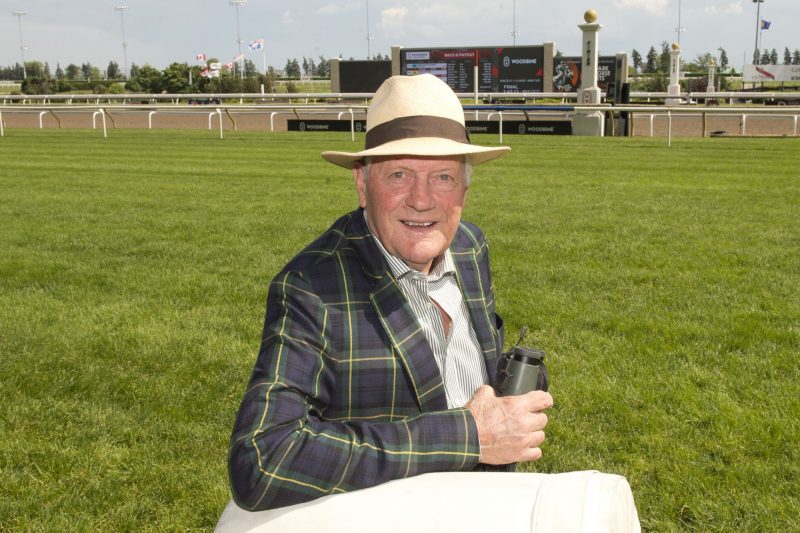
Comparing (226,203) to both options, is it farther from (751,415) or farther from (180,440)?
(751,415)

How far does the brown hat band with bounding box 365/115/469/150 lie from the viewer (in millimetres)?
2412

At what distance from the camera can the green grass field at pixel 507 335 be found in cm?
412

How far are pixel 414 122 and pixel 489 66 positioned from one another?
201 feet

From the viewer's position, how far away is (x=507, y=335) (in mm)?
6375

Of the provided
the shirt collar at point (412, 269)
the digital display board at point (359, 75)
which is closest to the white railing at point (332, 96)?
the digital display board at point (359, 75)

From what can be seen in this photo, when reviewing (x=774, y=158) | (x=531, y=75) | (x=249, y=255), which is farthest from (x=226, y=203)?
(x=531, y=75)

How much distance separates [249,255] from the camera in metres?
9.10

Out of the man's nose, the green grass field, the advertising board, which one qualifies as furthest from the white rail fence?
the advertising board

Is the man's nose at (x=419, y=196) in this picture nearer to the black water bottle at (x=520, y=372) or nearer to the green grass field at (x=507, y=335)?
the black water bottle at (x=520, y=372)

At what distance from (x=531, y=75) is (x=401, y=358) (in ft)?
204

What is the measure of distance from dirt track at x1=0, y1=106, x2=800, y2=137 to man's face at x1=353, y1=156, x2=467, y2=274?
2711 cm

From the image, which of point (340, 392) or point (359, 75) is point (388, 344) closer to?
point (340, 392)

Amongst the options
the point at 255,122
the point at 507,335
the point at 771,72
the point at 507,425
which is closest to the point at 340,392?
the point at 507,425

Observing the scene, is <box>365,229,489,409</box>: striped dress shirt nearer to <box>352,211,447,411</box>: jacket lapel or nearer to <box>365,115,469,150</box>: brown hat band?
<box>352,211,447,411</box>: jacket lapel
